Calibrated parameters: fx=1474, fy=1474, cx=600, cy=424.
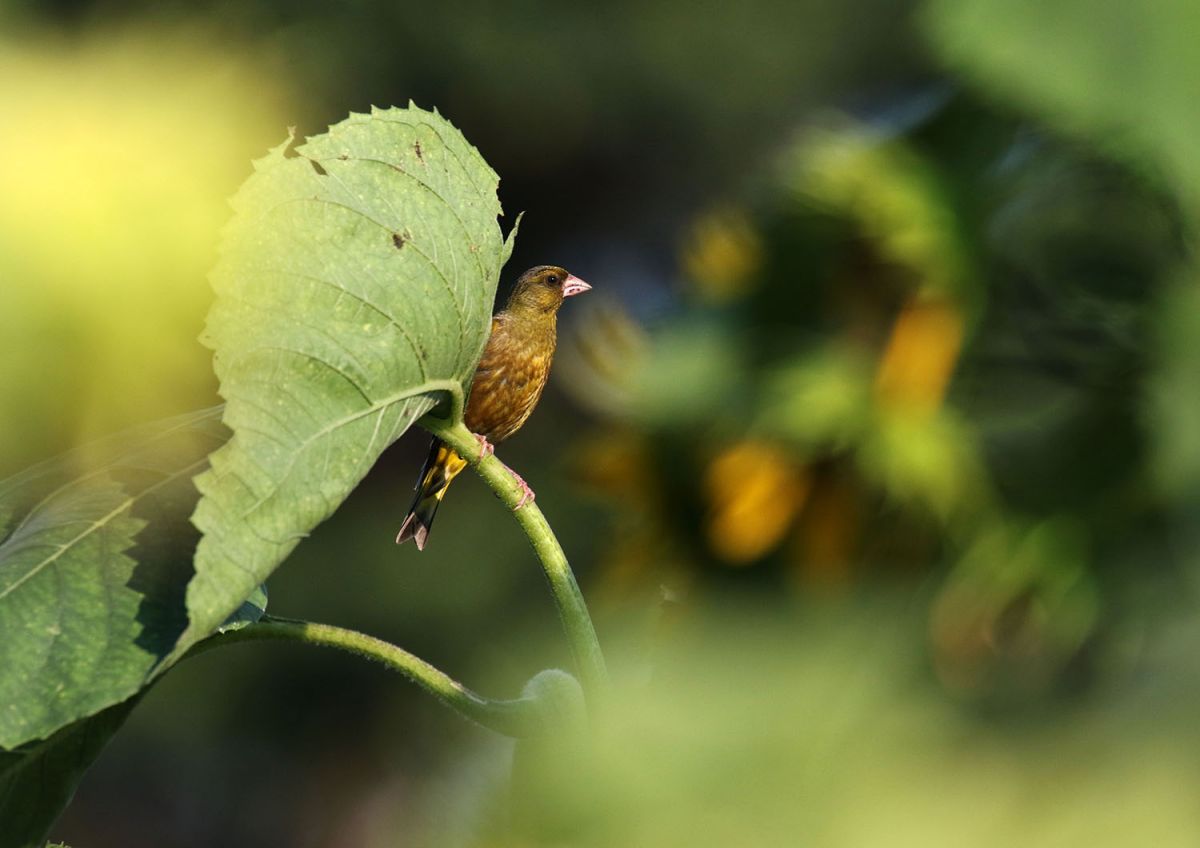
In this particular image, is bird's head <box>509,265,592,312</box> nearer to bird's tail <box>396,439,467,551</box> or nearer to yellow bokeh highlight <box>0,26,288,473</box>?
bird's tail <box>396,439,467,551</box>

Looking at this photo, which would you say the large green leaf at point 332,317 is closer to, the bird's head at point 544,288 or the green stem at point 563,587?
the green stem at point 563,587

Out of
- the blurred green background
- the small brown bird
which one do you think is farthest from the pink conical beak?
the blurred green background

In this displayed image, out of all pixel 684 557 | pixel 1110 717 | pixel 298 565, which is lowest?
pixel 1110 717

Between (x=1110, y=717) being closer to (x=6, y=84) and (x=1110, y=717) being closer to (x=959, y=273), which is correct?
(x=959, y=273)

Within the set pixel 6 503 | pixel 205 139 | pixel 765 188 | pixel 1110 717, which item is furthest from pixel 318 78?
pixel 1110 717

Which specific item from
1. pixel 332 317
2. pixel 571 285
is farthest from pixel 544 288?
pixel 332 317

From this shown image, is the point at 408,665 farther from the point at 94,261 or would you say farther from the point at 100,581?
the point at 94,261
